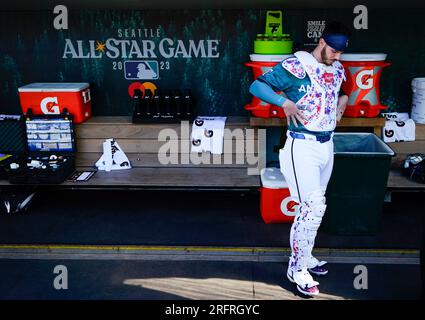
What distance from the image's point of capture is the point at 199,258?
170 inches

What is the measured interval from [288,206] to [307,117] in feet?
4.76

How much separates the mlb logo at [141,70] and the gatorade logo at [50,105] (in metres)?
0.95

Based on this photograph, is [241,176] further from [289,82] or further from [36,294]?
[36,294]

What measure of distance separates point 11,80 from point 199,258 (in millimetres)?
3558

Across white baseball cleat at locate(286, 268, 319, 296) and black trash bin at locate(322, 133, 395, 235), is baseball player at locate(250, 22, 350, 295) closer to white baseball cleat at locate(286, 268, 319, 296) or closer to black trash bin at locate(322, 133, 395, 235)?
white baseball cleat at locate(286, 268, 319, 296)

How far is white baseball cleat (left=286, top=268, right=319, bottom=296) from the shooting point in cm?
372

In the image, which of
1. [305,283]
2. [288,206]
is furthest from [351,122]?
[305,283]

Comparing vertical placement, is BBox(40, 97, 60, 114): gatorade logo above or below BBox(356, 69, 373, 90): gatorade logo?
below

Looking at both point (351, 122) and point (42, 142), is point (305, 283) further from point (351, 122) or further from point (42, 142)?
point (42, 142)

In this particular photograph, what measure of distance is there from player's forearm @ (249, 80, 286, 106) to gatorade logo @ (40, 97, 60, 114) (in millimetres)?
2805

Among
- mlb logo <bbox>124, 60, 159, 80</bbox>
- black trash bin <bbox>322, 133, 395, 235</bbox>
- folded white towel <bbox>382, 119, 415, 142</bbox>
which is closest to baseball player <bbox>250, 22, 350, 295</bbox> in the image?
black trash bin <bbox>322, 133, 395, 235</bbox>

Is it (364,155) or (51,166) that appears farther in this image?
(51,166)

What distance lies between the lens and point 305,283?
3.74 metres
